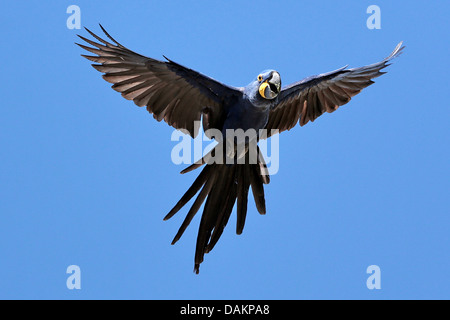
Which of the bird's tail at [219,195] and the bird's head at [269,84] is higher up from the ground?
the bird's head at [269,84]

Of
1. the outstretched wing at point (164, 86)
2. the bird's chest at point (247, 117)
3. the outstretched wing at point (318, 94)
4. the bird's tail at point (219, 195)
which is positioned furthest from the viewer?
the outstretched wing at point (318, 94)

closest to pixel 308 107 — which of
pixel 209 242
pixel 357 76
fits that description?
pixel 357 76

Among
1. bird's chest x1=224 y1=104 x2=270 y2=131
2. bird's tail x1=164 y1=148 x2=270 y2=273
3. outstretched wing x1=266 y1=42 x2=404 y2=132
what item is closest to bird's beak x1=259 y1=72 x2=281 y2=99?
bird's chest x1=224 y1=104 x2=270 y2=131

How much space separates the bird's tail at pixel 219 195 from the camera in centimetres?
916

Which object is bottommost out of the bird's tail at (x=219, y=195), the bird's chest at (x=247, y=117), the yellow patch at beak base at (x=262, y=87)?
the bird's tail at (x=219, y=195)

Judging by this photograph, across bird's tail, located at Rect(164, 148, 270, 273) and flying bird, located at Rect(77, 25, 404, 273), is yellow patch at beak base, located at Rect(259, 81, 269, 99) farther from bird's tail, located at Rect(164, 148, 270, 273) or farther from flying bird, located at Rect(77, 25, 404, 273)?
bird's tail, located at Rect(164, 148, 270, 273)

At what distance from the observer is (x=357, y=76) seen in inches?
385

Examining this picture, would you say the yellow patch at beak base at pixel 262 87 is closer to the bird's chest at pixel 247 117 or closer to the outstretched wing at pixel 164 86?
the bird's chest at pixel 247 117

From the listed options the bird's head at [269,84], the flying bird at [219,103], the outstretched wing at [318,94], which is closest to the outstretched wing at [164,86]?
the flying bird at [219,103]

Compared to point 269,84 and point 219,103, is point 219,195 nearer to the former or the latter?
point 219,103

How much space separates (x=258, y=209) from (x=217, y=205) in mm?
535

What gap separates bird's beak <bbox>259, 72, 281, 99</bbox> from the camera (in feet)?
28.2

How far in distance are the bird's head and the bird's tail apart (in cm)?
105

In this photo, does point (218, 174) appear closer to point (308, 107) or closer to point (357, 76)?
point (308, 107)
